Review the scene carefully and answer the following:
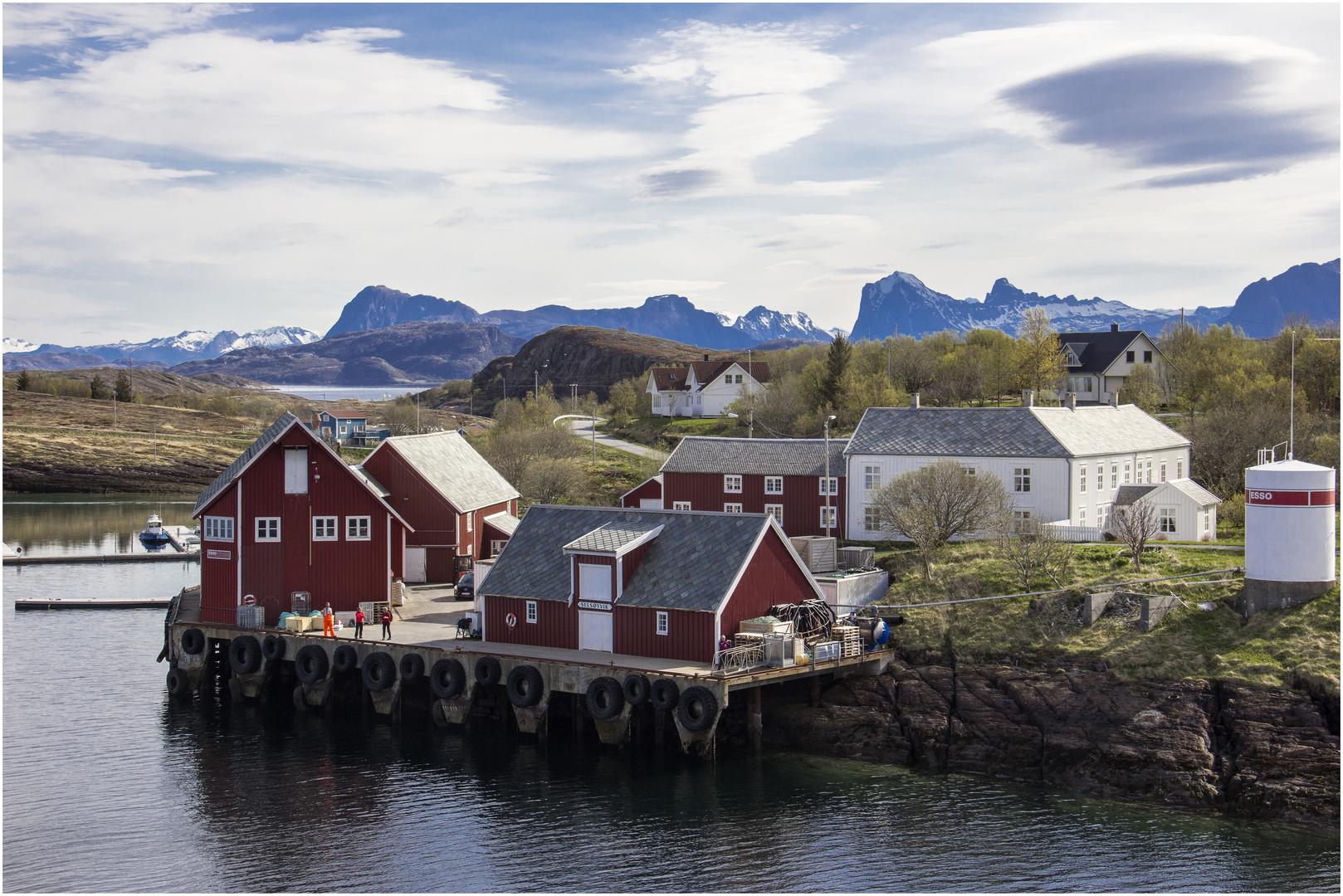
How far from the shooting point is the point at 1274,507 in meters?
35.3

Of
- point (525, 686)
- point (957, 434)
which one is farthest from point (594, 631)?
point (957, 434)

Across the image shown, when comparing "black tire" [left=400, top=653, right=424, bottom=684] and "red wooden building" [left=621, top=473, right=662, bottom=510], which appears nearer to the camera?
"black tire" [left=400, top=653, right=424, bottom=684]

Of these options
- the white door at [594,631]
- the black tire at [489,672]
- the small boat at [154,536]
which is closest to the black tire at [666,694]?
the white door at [594,631]

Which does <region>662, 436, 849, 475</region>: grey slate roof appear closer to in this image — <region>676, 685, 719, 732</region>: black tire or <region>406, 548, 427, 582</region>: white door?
<region>406, 548, 427, 582</region>: white door

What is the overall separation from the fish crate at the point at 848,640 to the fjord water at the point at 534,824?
12.5ft

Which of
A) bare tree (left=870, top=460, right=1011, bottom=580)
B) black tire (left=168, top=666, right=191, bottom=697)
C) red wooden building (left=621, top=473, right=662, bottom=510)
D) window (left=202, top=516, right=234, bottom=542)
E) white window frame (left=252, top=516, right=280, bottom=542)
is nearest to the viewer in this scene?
black tire (left=168, top=666, right=191, bottom=697)

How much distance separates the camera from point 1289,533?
35375 mm

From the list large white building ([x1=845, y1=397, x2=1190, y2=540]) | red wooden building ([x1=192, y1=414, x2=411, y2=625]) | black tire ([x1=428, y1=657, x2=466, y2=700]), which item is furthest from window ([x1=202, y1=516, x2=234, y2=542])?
large white building ([x1=845, y1=397, x2=1190, y2=540])

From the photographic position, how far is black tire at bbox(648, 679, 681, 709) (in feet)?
109

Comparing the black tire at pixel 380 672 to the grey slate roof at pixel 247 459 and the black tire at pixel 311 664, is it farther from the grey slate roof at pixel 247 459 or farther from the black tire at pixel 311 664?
the grey slate roof at pixel 247 459

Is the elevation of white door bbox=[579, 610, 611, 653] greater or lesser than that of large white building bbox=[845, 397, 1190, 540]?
lesser

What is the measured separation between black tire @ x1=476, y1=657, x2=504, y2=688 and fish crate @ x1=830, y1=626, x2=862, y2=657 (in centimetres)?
1032

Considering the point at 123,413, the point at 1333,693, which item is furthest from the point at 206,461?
the point at 1333,693

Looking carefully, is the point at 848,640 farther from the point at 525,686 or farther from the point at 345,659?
the point at 345,659
